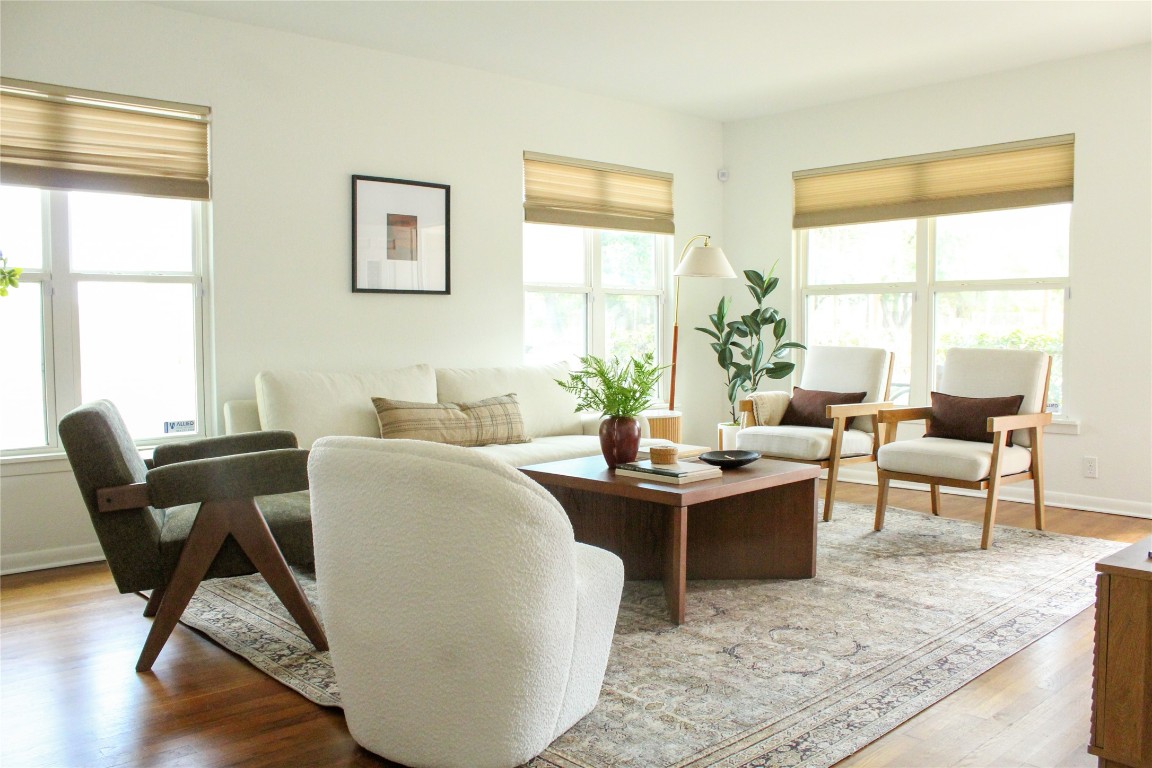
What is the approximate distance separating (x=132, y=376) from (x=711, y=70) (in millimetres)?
3537

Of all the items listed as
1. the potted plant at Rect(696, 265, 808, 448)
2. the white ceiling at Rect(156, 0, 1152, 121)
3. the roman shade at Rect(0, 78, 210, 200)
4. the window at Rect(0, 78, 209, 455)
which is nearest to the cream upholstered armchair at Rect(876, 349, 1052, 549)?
the potted plant at Rect(696, 265, 808, 448)

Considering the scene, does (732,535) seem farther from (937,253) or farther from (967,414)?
(937,253)

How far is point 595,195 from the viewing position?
19.2 feet

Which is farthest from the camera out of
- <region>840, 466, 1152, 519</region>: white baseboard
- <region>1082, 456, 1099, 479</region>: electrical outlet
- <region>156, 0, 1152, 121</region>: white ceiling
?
<region>1082, 456, 1099, 479</region>: electrical outlet

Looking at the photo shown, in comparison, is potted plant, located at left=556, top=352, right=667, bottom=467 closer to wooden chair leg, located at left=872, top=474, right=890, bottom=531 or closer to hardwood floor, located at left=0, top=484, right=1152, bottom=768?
hardwood floor, located at left=0, top=484, right=1152, bottom=768

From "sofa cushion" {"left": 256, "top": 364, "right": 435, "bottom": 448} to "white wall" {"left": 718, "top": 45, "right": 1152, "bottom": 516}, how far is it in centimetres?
366

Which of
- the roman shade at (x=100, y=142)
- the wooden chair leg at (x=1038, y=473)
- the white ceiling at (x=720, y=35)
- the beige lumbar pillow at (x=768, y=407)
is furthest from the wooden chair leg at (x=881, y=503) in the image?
the roman shade at (x=100, y=142)

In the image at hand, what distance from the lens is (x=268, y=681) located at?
8.58 feet

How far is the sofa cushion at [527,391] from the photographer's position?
188 inches

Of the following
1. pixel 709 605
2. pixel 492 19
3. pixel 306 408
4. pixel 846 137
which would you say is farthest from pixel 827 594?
pixel 846 137

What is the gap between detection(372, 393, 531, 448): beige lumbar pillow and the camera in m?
4.20

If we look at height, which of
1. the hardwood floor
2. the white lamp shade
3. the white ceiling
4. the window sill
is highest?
the white ceiling

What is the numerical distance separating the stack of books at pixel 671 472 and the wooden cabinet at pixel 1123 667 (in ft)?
4.73

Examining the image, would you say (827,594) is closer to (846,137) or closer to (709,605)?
(709,605)
